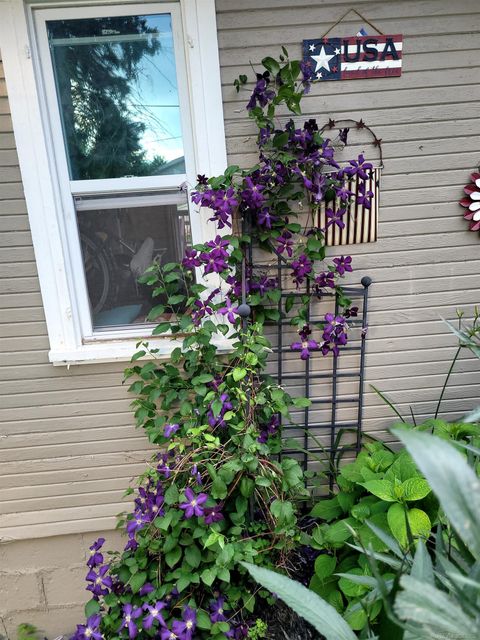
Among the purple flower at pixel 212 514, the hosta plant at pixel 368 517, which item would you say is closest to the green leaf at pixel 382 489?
the hosta plant at pixel 368 517

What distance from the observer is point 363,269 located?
5.81 ft

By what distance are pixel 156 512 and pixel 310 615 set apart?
757 millimetres

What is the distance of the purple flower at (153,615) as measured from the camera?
1.32 m

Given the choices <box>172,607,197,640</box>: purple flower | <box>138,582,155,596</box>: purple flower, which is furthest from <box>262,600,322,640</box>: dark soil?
<box>138,582,155,596</box>: purple flower

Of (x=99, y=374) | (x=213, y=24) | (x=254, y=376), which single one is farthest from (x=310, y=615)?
(x=213, y=24)

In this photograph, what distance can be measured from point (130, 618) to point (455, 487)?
1280 mm

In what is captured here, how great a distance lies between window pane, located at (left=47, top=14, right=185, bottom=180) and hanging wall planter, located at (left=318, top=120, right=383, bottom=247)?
632 millimetres

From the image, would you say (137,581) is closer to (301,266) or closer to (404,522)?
(404,522)

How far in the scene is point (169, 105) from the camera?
162 cm

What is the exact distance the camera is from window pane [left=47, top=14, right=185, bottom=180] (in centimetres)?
156

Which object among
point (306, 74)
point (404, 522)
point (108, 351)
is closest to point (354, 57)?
point (306, 74)

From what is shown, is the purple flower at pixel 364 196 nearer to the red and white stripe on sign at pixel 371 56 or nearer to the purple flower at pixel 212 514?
the red and white stripe on sign at pixel 371 56

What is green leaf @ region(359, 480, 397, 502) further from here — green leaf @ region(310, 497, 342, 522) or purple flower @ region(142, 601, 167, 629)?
purple flower @ region(142, 601, 167, 629)

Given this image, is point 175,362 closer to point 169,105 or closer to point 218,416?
point 218,416
